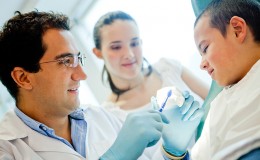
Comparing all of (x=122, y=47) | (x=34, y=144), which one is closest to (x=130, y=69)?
(x=122, y=47)

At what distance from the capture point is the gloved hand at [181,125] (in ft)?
3.90

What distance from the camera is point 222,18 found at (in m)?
1.05

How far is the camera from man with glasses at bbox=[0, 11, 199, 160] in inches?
44.5

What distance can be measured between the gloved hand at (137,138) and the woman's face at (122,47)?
0.77 m

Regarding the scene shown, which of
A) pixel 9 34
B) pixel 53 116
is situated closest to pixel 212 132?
pixel 53 116

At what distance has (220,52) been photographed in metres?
1.02

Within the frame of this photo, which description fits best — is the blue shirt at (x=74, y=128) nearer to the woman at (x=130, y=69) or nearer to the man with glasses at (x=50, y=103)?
the man with glasses at (x=50, y=103)

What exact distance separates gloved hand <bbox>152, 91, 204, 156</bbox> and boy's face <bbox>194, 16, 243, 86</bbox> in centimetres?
19

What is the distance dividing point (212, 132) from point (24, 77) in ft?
2.72

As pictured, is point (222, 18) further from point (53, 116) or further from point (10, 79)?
point (10, 79)

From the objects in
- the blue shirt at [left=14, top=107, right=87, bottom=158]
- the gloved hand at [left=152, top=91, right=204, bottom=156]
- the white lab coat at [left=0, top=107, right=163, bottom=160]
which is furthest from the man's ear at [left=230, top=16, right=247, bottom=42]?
the blue shirt at [left=14, top=107, right=87, bottom=158]

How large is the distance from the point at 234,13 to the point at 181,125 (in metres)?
0.51

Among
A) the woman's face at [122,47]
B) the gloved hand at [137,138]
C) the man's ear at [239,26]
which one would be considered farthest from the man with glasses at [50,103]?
the woman's face at [122,47]

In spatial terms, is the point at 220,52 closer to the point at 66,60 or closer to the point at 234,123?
the point at 234,123
